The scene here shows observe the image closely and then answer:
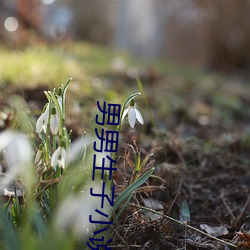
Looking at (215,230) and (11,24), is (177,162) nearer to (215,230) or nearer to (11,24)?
(215,230)

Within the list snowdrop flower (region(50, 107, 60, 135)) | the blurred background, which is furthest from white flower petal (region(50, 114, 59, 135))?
the blurred background

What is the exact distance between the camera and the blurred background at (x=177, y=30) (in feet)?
22.3

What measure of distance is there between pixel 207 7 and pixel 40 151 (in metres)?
→ 7.38

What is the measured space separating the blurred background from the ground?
A: 249cm

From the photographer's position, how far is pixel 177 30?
9375mm

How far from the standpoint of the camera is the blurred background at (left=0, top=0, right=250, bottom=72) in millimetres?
6801

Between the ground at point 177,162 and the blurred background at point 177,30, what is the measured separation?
249cm

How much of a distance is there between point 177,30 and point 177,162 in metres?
7.49

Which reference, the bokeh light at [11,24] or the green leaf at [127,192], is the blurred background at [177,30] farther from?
the green leaf at [127,192]

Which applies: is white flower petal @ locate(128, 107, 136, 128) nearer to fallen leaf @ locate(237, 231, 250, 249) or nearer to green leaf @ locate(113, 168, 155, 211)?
green leaf @ locate(113, 168, 155, 211)

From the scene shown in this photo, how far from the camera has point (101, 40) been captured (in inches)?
615

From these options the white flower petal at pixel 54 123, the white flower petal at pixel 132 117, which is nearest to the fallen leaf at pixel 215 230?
the white flower petal at pixel 132 117

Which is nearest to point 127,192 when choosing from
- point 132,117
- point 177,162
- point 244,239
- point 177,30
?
point 132,117

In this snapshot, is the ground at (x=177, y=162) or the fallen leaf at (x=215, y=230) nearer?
the ground at (x=177, y=162)
